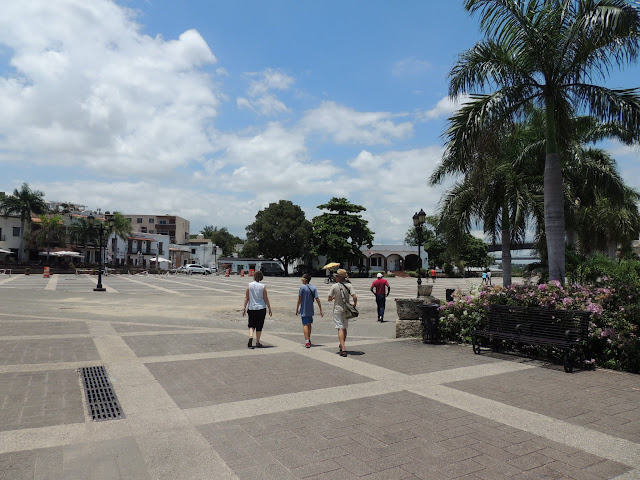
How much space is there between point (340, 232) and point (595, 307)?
50.3 m

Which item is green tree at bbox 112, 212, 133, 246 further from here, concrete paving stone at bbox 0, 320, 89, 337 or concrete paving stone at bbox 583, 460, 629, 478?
concrete paving stone at bbox 583, 460, 629, 478

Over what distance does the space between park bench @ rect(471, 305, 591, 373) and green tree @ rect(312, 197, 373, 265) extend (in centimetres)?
4779

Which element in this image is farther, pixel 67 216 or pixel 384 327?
pixel 67 216

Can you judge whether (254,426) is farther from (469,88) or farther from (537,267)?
(537,267)

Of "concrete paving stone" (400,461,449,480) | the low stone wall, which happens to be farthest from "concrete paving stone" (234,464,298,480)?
the low stone wall

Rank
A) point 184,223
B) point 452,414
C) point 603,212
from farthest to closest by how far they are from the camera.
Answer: point 184,223, point 603,212, point 452,414

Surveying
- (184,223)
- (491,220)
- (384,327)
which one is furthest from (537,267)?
(184,223)

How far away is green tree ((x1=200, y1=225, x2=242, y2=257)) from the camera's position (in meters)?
105

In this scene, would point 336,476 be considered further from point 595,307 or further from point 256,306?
point 595,307

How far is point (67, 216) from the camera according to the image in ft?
221

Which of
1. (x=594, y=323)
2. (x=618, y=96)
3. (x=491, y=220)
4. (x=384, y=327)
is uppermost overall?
(x=618, y=96)

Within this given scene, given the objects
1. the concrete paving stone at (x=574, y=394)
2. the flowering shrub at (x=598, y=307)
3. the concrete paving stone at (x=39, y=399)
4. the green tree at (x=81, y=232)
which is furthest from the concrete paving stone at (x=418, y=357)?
the green tree at (x=81, y=232)

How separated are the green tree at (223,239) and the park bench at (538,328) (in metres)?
98.2

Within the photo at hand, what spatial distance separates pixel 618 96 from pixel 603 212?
10.9m
